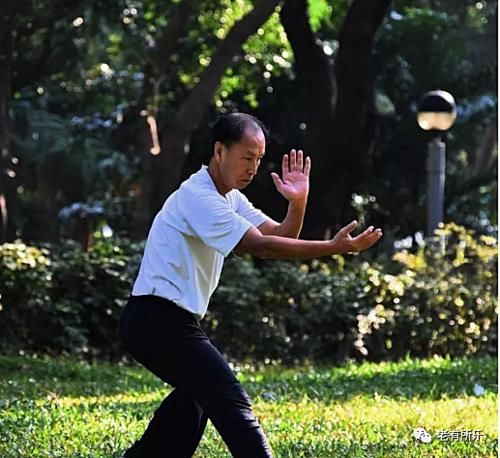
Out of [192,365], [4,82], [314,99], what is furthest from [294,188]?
[4,82]

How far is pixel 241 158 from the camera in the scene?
14.0 ft

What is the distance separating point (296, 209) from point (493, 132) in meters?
18.5

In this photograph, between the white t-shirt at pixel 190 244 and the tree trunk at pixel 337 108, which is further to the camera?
the tree trunk at pixel 337 108

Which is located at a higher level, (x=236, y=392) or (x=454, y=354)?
(x=236, y=392)

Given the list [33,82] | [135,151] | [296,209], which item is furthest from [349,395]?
[135,151]

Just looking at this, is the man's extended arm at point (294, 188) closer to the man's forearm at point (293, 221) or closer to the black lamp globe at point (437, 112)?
the man's forearm at point (293, 221)

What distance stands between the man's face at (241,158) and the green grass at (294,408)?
158 cm

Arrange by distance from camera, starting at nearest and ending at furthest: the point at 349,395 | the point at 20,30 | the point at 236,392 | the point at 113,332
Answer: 1. the point at 236,392
2. the point at 349,395
3. the point at 113,332
4. the point at 20,30

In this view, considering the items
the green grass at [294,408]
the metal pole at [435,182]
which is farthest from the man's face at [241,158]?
the metal pole at [435,182]

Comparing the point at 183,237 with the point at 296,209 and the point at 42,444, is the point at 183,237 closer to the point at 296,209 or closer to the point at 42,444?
the point at 296,209

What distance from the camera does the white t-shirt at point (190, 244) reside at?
410 centimetres

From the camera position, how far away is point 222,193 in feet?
14.3

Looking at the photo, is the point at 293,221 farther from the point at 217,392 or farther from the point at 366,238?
the point at 217,392

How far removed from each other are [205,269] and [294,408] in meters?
2.91
